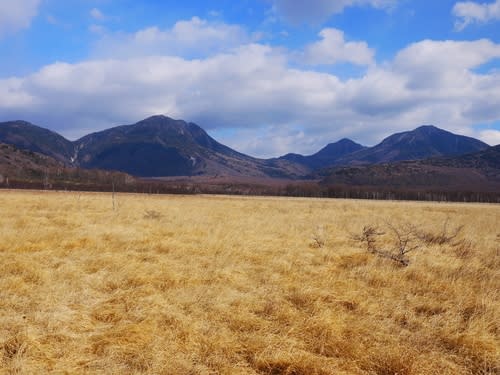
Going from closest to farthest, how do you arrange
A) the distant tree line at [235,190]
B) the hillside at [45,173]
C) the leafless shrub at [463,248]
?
the leafless shrub at [463,248]
the distant tree line at [235,190]
the hillside at [45,173]

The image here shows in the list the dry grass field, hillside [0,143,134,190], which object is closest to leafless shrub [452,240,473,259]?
the dry grass field

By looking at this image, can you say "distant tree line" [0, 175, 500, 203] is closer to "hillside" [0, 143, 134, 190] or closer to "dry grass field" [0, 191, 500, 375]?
"hillside" [0, 143, 134, 190]

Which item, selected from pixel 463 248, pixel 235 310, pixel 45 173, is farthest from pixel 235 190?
pixel 235 310

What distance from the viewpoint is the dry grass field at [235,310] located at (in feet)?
13.9

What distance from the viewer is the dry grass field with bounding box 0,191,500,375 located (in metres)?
4.25

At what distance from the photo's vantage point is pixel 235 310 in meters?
5.68

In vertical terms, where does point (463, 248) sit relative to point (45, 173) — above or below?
below

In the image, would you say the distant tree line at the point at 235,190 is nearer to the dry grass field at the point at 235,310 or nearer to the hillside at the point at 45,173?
the hillside at the point at 45,173

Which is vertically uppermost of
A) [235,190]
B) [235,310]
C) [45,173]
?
[45,173]

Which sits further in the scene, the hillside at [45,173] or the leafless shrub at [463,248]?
the hillside at [45,173]

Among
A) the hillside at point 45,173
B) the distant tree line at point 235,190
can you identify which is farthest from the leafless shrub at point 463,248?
the hillside at point 45,173

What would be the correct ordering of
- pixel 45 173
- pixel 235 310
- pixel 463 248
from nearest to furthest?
pixel 235 310
pixel 463 248
pixel 45 173

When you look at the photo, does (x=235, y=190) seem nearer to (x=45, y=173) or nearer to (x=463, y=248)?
(x=45, y=173)

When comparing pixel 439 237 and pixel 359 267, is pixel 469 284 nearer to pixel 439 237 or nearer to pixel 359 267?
pixel 359 267
